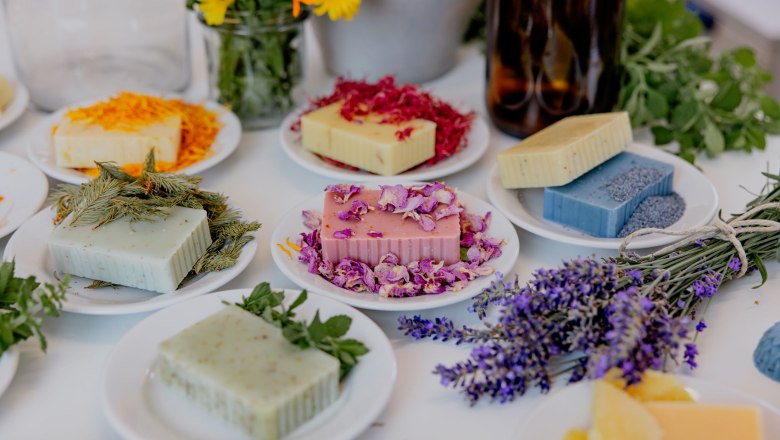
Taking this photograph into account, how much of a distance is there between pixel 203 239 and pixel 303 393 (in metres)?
0.32

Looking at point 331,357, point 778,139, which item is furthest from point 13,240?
point 778,139

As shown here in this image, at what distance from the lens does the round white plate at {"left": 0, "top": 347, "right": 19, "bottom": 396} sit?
79cm

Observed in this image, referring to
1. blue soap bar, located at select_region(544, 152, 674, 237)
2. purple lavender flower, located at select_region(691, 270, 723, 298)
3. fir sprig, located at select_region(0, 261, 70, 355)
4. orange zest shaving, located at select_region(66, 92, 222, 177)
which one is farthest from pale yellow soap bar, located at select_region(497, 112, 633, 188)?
fir sprig, located at select_region(0, 261, 70, 355)

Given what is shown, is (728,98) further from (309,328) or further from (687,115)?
(309,328)

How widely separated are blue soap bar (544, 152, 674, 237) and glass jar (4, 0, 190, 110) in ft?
2.55

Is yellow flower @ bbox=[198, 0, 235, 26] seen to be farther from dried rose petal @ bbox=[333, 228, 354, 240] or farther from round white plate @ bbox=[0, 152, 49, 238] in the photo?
dried rose petal @ bbox=[333, 228, 354, 240]

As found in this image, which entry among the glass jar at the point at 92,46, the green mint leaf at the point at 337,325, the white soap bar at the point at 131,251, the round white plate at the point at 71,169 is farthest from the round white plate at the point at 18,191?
the green mint leaf at the point at 337,325

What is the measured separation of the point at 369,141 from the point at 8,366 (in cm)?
58

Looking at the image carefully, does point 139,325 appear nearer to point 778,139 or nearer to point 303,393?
point 303,393

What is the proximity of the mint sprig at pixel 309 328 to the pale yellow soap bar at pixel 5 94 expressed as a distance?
76cm

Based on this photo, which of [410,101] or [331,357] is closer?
[331,357]

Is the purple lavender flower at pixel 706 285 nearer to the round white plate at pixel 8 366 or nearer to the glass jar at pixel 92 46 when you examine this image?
the round white plate at pixel 8 366

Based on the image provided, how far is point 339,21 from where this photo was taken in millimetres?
1491

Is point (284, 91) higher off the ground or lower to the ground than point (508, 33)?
lower
